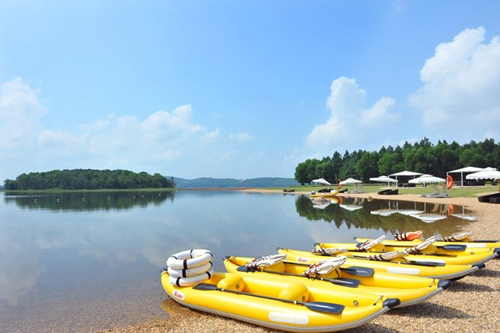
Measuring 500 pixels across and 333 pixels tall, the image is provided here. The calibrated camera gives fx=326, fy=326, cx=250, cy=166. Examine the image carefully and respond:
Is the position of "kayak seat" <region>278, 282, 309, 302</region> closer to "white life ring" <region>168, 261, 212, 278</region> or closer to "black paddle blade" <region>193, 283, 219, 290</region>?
"black paddle blade" <region>193, 283, 219, 290</region>

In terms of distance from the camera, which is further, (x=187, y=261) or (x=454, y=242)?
(x=454, y=242)

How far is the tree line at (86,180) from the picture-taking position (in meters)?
118

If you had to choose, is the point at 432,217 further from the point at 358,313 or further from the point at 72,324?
the point at 72,324

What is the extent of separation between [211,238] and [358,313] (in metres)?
12.7

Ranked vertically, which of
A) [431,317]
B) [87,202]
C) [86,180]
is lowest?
[431,317]

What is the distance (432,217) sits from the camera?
21656 mm

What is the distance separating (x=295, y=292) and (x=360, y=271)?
79.0 inches

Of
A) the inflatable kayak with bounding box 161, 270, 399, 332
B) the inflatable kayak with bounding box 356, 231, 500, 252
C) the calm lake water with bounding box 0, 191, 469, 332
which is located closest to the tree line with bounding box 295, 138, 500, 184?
the calm lake water with bounding box 0, 191, 469, 332

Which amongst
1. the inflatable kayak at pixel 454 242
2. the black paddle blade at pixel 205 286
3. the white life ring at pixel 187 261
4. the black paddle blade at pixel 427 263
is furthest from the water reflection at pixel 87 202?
the black paddle blade at pixel 427 263

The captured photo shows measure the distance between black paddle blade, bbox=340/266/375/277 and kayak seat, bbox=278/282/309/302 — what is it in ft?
5.07

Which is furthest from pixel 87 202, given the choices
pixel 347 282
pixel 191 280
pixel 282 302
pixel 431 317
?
pixel 431 317

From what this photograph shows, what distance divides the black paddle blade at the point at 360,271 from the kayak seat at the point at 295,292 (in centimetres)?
155

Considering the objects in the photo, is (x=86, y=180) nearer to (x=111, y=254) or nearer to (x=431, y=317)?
(x=111, y=254)

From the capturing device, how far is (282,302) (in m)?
6.14
